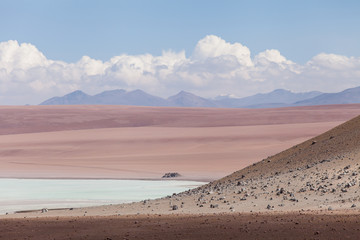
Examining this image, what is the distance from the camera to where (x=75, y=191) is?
45.0m

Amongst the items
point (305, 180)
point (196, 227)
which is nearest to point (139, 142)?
point (305, 180)

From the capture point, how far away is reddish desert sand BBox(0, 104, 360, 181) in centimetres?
6525

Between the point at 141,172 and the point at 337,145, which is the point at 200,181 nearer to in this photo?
the point at 141,172

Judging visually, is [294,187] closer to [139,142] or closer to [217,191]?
[217,191]

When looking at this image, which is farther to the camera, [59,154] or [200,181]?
[59,154]

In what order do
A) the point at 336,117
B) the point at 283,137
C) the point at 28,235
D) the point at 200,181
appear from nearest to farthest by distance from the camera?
1. the point at 28,235
2. the point at 200,181
3. the point at 283,137
4. the point at 336,117

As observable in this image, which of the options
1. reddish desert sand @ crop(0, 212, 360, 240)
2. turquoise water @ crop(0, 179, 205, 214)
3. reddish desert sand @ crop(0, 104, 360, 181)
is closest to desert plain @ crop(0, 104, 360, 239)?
reddish desert sand @ crop(0, 212, 360, 240)

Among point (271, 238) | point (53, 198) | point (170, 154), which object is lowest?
point (271, 238)

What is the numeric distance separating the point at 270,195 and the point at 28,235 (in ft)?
37.4

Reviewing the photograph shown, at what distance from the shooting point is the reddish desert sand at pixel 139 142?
65250 millimetres


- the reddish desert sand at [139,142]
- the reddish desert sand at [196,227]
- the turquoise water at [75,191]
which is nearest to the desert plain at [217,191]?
the reddish desert sand at [196,227]

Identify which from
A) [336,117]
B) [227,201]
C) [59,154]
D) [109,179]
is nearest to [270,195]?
[227,201]

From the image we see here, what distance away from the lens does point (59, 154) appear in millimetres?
88250

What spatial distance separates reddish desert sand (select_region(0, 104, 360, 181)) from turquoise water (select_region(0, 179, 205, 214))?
542 centimetres
